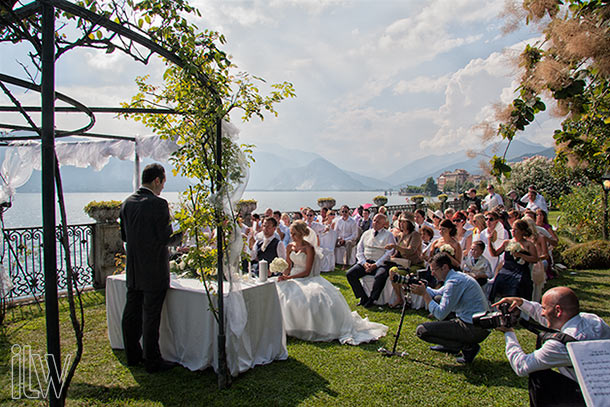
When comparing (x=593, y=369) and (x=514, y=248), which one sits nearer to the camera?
(x=593, y=369)

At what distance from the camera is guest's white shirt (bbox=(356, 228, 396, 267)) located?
25.1ft

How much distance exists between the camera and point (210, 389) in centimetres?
414

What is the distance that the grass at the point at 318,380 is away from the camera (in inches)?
155

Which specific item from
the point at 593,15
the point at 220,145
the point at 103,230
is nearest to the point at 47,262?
the point at 220,145

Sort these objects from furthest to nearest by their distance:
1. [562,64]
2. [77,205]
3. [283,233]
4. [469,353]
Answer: [77,205], [283,233], [469,353], [562,64]

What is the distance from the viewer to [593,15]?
1.68 metres

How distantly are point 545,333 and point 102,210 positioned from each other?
869cm

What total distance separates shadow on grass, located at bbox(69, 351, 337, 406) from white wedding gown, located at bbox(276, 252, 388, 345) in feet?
3.39

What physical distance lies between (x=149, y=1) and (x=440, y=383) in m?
4.74

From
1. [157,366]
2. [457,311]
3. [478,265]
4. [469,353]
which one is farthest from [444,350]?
[157,366]

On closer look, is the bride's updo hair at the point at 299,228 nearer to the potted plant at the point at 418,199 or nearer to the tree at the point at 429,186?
the potted plant at the point at 418,199

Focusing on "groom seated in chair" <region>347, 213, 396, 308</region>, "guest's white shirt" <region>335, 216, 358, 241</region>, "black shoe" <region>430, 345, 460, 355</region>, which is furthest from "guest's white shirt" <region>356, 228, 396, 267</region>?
"guest's white shirt" <region>335, 216, 358, 241</region>

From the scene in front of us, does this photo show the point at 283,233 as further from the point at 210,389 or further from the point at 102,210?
the point at 210,389

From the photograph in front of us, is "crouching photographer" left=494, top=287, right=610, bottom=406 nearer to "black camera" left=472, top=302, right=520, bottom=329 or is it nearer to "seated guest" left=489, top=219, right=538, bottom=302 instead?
"black camera" left=472, top=302, right=520, bottom=329
